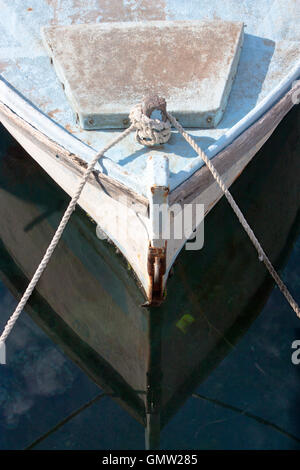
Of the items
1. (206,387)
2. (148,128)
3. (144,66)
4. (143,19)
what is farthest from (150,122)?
(206,387)

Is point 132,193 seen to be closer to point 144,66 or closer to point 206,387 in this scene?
point 144,66

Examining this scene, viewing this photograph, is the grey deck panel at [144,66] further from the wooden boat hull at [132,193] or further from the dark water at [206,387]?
the dark water at [206,387]

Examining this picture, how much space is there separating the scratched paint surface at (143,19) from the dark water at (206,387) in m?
1.31

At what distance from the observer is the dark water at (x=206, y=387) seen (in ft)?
14.6

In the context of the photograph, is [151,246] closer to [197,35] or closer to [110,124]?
[110,124]

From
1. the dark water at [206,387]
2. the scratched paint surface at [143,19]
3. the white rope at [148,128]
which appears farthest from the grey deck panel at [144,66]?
the dark water at [206,387]

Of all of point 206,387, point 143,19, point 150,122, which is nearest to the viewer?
point 150,122

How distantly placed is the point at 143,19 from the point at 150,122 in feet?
5.28

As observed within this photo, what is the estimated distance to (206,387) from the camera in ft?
15.6

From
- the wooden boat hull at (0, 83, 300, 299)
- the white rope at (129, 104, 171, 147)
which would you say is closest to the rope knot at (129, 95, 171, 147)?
the white rope at (129, 104, 171, 147)

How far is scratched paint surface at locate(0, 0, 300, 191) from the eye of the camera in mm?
4828

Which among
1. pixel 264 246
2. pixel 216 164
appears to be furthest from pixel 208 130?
pixel 264 246

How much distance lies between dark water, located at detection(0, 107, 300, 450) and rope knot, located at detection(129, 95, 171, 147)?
1475 millimetres
